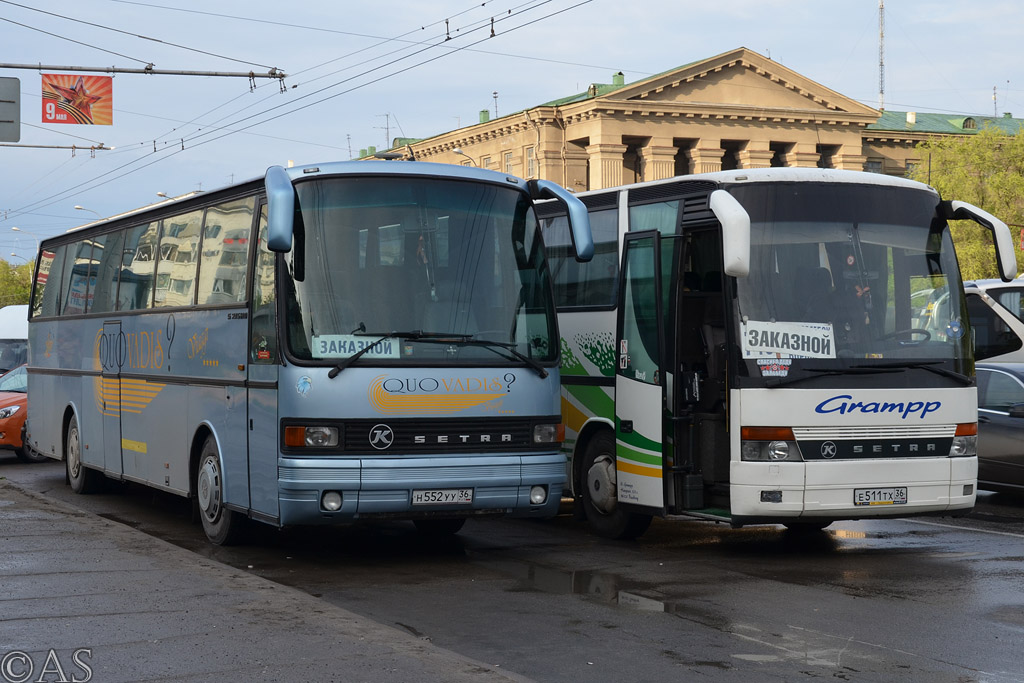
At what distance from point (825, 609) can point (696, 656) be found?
1750 millimetres

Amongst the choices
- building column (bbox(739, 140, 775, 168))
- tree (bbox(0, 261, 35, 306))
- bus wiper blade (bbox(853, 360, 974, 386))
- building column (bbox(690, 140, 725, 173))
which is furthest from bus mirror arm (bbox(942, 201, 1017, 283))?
tree (bbox(0, 261, 35, 306))

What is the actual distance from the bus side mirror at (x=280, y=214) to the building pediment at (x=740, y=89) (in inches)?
2367

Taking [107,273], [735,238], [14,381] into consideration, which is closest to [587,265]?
[735,238]

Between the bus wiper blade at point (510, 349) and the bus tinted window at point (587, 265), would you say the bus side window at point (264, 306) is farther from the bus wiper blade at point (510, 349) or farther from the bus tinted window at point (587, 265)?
the bus tinted window at point (587, 265)

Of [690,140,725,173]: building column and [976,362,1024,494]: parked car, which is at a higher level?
[690,140,725,173]: building column

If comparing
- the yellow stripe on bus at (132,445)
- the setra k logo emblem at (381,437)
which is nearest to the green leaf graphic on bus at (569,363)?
the setra k logo emblem at (381,437)

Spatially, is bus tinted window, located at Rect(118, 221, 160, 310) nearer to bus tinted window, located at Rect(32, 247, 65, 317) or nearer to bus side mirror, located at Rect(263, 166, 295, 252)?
bus tinted window, located at Rect(32, 247, 65, 317)

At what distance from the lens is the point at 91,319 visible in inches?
616

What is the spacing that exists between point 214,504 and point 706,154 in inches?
2523

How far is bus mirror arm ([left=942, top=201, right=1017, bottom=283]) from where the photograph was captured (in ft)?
36.9

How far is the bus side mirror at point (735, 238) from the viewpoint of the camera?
32.7 ft

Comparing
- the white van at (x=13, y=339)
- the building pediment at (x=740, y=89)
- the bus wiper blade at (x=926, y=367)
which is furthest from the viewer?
the building pediment at (x=740, y=89)

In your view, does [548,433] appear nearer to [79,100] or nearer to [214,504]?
[214,504]

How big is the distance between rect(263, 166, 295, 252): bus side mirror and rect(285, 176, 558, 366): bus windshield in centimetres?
26
